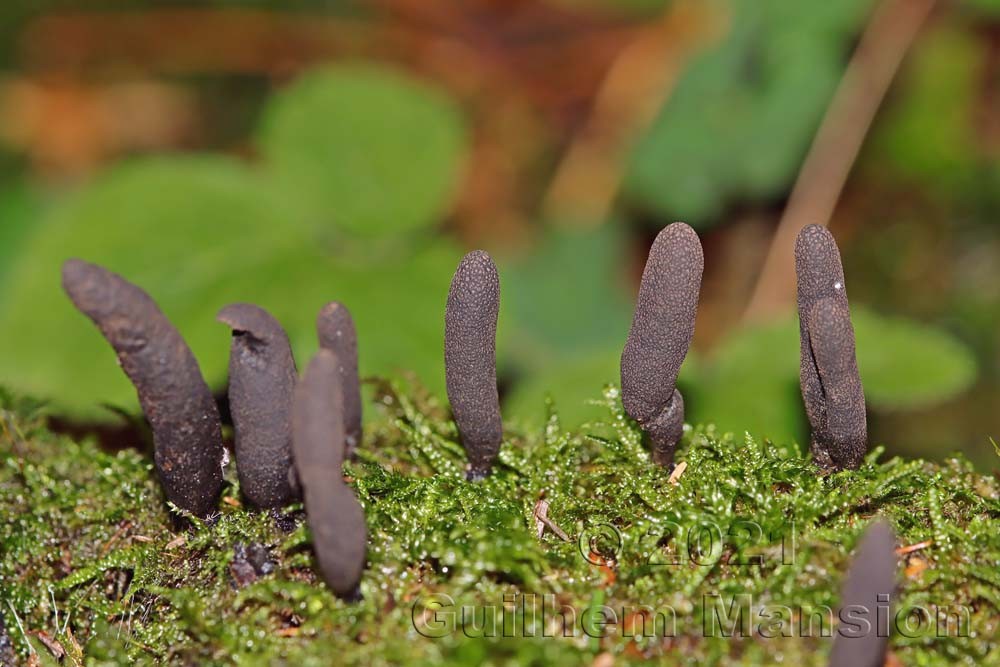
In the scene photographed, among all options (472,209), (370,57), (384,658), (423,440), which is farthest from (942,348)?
(370,57)

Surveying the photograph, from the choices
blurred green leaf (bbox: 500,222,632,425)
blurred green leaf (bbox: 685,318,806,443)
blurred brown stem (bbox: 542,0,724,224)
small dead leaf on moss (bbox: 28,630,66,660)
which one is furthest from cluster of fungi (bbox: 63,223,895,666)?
blurred brown stem (bbox: 542,0,724,224)

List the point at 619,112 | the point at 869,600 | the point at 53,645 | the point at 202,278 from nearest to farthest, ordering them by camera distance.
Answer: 1. the point at 869,600
2. the point at 53,645
3. the point at 202,278
4. the point at 619,112

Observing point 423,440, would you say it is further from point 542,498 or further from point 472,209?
point 472,209

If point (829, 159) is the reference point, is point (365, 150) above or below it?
below

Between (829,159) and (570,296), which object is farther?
(570,296)

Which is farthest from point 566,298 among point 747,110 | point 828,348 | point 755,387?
point 828,348

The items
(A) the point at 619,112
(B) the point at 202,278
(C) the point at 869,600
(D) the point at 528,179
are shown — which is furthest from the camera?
(D) the point at 528,179

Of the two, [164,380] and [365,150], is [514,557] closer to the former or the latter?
[164,380]
